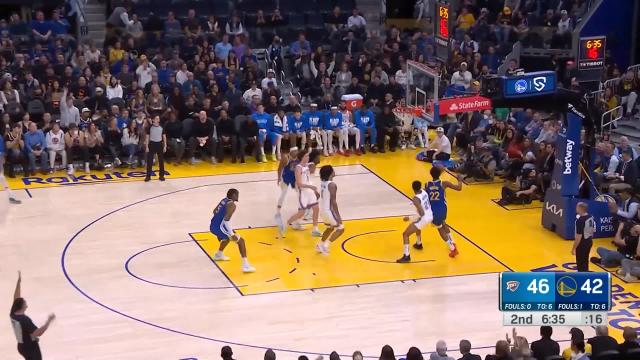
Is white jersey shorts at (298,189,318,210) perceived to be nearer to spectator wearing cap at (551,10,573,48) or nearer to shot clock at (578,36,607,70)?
shot clock at (578,36,607,70)

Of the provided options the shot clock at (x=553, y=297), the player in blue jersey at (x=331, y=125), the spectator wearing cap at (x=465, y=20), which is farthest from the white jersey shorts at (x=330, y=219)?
the spectator wearing cap at (x=465, y=20)

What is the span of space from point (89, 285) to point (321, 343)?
4.56m

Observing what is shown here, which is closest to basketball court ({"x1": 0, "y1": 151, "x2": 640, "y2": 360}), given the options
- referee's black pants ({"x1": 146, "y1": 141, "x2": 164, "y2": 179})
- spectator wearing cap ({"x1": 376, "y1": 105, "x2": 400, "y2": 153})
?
referee's black pants ({"x1": 146, "y1": 141, "x2": 164, "y2": 179})

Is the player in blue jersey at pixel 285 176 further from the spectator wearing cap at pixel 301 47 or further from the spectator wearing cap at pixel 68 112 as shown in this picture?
the spectator wearing cap at pixel 301 47

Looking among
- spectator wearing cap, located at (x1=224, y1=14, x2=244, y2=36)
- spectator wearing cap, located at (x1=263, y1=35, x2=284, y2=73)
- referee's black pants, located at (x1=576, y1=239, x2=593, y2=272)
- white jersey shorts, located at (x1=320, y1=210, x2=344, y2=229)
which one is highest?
spectator wearing cap, located at (x1=224, y1=14, x2=244, y2=36)

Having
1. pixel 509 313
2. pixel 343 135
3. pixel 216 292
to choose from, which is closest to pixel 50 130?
pixel 343 135

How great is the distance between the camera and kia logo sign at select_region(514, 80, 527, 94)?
2006 cm

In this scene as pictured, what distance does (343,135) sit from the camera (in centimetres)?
2800

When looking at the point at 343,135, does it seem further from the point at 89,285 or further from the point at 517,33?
the point at 89,285

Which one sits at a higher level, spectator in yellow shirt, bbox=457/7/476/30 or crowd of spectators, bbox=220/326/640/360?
spectator in yellow shirt, bbox=457/7/476/30

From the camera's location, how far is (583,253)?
60.6ft

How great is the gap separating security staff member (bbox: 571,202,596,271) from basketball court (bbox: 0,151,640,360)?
0.85 meters

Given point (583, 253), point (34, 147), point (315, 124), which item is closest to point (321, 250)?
point (583, 253)

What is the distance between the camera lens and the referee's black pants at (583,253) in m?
18.4
